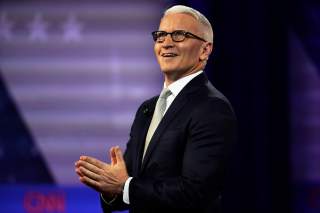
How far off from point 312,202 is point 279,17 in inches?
44.1

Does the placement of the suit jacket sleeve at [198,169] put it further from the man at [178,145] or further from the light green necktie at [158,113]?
the light green necktie at [158,113]

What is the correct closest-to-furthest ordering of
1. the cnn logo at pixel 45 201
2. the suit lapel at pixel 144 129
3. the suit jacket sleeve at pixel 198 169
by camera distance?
the suit jacket sleeve at pixel 198 169 → the suit lapel at pixel 144 129 → the cnn logo at pixel 45 201

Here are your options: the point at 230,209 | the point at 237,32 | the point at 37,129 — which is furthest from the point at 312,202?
the point at 37,129

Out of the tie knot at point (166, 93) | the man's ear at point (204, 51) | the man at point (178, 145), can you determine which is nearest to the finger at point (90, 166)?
the man at point (178, 145)

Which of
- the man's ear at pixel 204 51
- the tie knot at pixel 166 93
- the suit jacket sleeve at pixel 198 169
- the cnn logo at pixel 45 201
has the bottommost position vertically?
the cnn logo at pixel 45 201

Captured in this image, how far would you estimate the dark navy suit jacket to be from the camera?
5.69 feet

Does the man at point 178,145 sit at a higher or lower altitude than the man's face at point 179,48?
lower

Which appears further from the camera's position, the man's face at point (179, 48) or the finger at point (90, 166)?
the man's face at point (179, 48)

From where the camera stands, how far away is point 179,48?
1924 millimetres

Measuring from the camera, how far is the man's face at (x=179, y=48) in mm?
1921

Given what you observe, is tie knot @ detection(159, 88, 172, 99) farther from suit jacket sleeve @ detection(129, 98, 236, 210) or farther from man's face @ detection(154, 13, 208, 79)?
suit jacket sleeve @ detection(129, 98, 236, 210)

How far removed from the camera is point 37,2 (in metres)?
3.84

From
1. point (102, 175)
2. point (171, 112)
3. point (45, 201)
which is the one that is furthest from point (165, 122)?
point (45, 201)

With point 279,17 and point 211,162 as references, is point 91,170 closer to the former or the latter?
point 211,162
